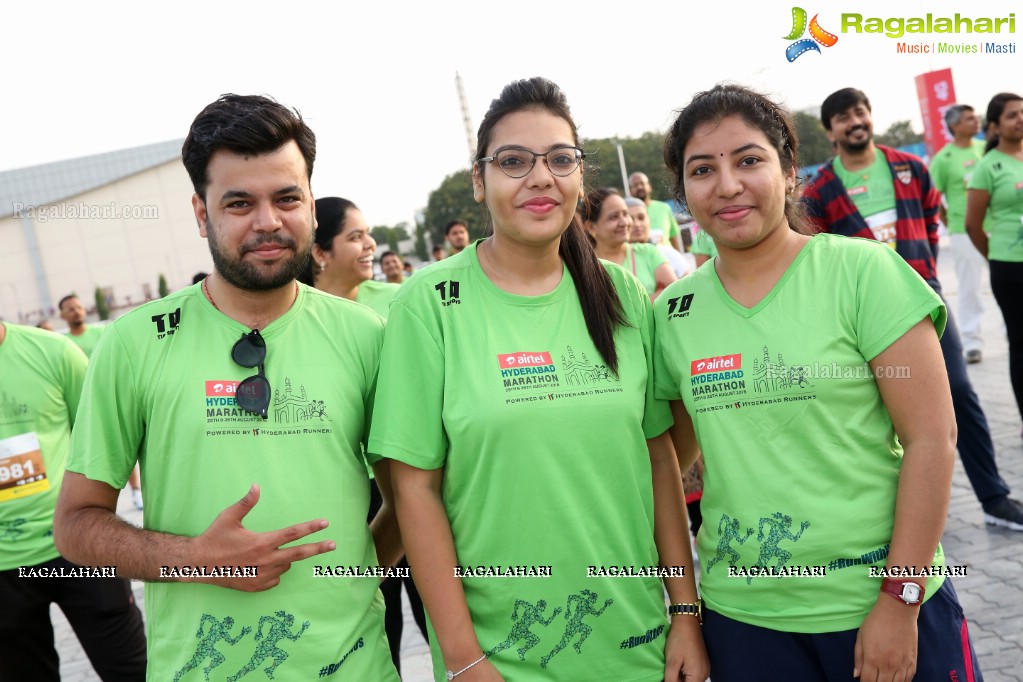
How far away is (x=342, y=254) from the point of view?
451 centimetres

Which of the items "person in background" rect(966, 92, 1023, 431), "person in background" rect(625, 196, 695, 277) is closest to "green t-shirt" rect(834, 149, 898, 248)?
"person in background" rect(966, 92, 1023, 431)

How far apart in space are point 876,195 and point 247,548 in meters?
4.10

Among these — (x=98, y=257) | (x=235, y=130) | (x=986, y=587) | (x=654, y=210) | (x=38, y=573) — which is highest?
(x=98, y=257)

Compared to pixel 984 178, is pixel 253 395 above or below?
below

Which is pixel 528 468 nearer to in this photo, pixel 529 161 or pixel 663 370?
pixel 663 370

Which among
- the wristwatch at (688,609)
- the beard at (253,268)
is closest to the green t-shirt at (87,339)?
the beard at (253,268)

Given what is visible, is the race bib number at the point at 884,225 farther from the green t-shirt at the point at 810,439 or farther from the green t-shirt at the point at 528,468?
the green t-shirt at the point at 528,468

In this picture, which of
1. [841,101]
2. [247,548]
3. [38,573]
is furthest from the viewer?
[841,101]

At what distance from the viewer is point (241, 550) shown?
1.83m

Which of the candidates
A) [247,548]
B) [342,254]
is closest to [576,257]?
[247,548]

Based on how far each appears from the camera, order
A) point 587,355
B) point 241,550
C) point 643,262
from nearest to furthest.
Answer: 1. point 241,550
2. point 587,355
3. point 643,262

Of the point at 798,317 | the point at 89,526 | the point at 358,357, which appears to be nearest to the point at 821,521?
the point at 798,317

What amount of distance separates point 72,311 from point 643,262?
747 cm

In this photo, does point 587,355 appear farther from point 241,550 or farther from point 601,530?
point 241,550
